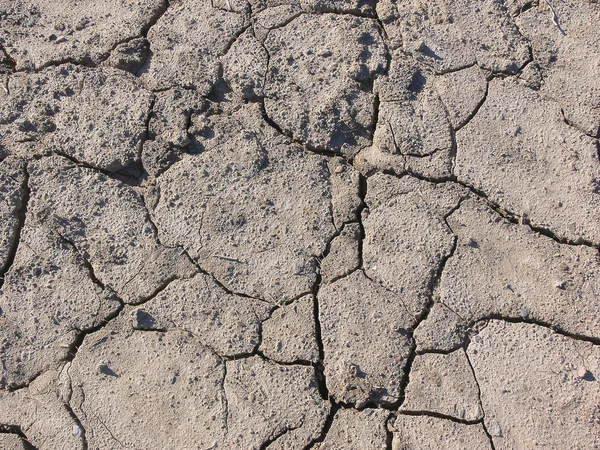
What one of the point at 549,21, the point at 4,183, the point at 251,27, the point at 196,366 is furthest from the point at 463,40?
the point at 4,183

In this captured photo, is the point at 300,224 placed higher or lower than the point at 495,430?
higher

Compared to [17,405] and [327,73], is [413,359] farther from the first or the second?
[17,405]

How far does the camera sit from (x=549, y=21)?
9.04ft

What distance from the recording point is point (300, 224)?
2.50m

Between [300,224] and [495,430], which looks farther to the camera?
[300,224]

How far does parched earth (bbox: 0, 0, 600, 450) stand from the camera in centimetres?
230

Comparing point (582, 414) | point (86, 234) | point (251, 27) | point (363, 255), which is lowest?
point (582, 414)

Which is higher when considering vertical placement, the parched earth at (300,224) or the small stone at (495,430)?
the parched earth at (300,224)

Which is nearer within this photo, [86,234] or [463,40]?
[86,234]

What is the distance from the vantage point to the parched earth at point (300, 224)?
2301 mm

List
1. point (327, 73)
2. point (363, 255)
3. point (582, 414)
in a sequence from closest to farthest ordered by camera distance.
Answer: point (582, 414) < point (363, 255) < point (327, 73)

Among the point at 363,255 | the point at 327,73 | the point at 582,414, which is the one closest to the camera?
the point at 582,414

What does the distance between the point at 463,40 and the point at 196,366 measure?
1914mm

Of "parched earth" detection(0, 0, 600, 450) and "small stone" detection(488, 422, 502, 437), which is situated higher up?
"parched earth" detection(0, 0, 600, 450)
